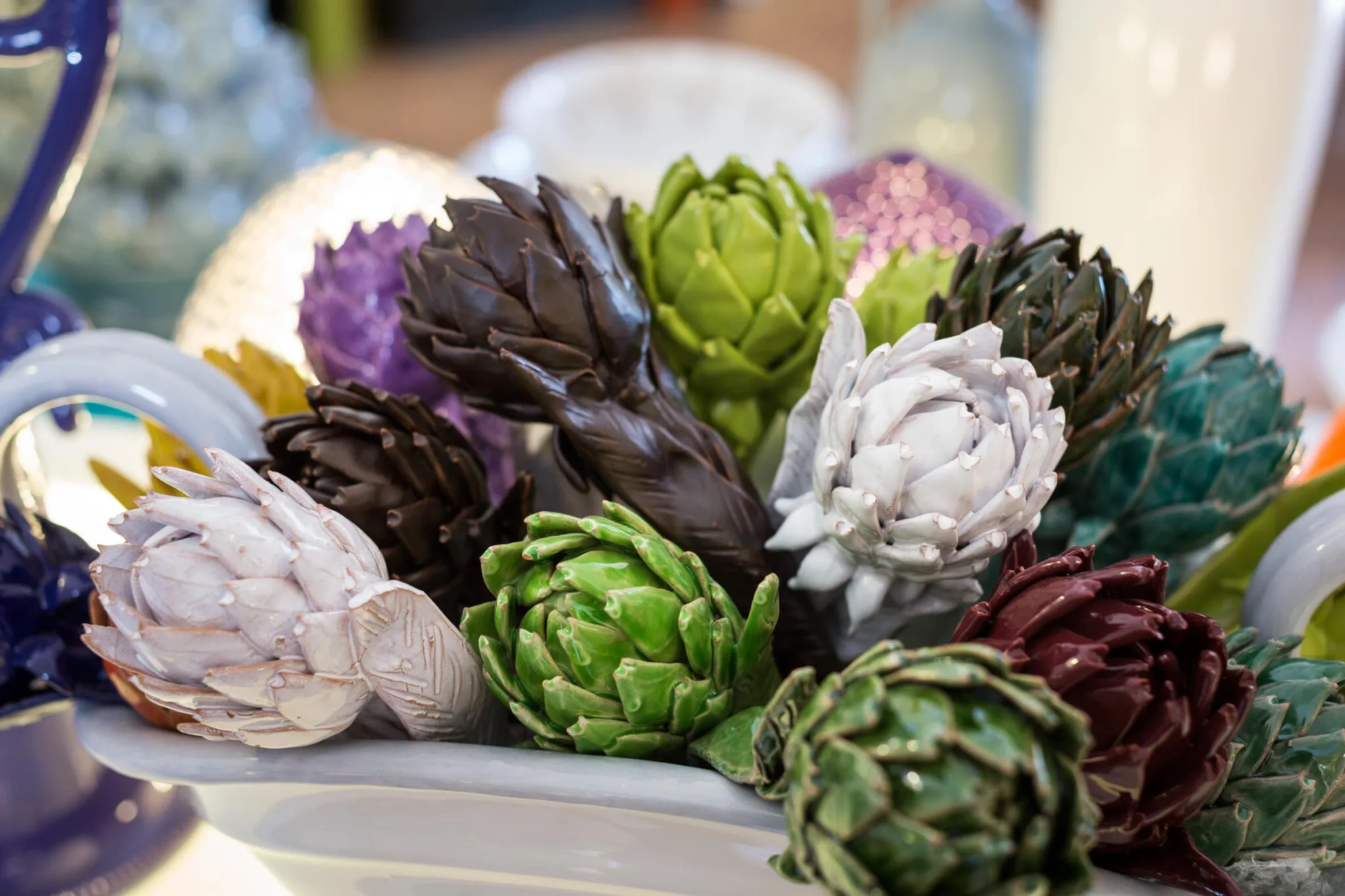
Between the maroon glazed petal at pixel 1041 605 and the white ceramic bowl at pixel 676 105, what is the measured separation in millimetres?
509

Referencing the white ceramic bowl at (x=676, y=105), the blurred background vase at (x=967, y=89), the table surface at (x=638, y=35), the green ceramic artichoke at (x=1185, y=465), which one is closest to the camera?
the green ceramic artichoke at (x=1185, y=465)

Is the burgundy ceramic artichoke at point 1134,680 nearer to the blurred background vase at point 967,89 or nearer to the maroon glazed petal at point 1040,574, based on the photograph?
the maroon glazed petal at point 1040,574

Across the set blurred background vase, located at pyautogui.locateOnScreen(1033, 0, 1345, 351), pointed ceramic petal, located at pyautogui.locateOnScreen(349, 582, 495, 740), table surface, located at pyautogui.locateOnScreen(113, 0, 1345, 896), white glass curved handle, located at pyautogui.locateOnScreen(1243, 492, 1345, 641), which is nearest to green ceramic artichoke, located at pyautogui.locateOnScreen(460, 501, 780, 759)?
pointed ceramic petal, located at pyautogui.locateOnScreen(349, 582, 495, 740)

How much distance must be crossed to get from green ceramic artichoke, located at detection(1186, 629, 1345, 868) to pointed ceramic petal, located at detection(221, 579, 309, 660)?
0.52ft

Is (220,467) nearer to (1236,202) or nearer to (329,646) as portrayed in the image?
(329,646)

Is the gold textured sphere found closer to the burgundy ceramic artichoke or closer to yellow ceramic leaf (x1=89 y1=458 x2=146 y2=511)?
yellow ceramic leaf (x1=89 y1=458 x2=146 y2=511)

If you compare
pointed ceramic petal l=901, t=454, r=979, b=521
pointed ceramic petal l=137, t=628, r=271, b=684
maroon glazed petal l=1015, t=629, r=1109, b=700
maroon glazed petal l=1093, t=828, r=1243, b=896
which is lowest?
maroon glazed petal l=1093, t=828, r=1243, b=896

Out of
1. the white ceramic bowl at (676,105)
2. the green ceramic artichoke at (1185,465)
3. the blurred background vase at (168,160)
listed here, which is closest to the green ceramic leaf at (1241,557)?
the green ceramic artichoke at (1185,465)

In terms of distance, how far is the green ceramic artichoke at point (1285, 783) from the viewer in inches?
8.0

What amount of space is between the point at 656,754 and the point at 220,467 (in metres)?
0.09

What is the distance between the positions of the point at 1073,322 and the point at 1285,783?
9 centimetres

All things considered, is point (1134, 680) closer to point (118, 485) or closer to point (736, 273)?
point (736, 273)

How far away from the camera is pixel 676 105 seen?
79cm

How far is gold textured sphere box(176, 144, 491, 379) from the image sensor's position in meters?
0.36
